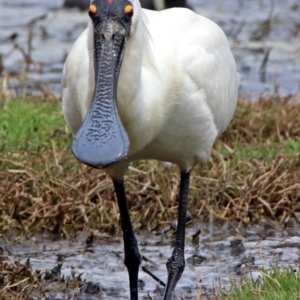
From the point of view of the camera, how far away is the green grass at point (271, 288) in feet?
14.8

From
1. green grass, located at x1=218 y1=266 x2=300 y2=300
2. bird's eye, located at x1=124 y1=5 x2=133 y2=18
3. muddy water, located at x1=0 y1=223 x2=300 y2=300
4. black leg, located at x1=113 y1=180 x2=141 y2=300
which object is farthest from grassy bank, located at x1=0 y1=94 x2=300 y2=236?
bird's eye, located at x1=124 y1=5 x2=133 y2=18

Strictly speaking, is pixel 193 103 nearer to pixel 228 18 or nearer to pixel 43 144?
pixel 43 144

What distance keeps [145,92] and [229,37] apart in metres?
9.36

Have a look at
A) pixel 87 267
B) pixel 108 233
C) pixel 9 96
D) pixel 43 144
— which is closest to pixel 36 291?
pixel 87 267

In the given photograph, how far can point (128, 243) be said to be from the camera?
591cm

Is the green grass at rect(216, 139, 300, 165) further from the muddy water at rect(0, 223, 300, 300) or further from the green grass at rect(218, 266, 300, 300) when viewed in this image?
the green grass at rect(218, 266, 300, 300)

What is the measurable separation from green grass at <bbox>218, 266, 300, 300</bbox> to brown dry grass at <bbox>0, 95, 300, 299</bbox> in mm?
1904

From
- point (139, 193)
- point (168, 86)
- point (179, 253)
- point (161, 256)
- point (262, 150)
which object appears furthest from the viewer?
point (262, 150)

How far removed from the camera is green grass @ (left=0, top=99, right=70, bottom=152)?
7.69 m

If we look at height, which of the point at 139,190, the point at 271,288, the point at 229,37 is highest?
the point at 271,288

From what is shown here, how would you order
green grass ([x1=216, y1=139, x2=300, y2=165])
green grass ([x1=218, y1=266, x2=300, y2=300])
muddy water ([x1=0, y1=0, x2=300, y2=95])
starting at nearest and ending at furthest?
green grass ([x1=218, y1=266, x2=300, y2=300])
green grass ([x1=216, y1=139, x2=300, y2=165])
muddy water ([x1=0, y1=0, x2=300, y2=95])

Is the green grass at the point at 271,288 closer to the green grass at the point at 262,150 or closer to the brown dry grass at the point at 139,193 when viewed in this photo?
the brown dry grass at the point at 139,193

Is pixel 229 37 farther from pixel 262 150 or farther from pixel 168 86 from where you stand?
pixel 168 86

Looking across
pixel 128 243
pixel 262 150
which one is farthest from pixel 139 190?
pixel 262 150
